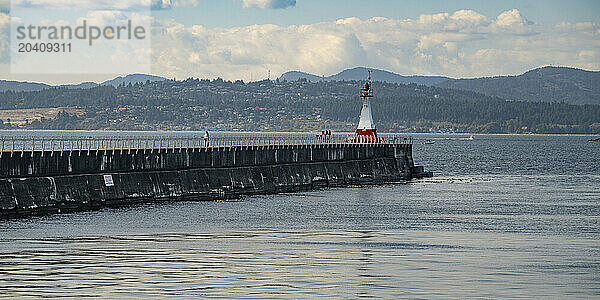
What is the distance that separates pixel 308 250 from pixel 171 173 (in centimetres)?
2419

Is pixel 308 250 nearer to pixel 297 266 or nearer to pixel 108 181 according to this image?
pixel 297 266

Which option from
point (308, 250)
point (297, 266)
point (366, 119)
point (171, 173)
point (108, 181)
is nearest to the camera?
point (297, 266)

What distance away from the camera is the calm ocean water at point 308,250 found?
2927 centimetres

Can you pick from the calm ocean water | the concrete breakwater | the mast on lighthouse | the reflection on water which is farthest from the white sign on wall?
the mast on lighthouse

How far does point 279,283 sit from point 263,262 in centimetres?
443

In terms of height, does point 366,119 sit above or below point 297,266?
above

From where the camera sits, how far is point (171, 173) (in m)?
60.9

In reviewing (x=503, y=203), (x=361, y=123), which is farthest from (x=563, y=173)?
(x=503, y=203)

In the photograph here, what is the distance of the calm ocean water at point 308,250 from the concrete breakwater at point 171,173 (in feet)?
5.70

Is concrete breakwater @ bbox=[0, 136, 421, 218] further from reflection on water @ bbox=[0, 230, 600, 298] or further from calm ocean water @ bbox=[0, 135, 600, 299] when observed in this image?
reflection on water @ bbox=[0, 230, 600, 298]

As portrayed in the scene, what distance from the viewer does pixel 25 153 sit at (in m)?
49.6

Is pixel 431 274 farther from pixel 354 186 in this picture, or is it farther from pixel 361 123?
pixel 361 123

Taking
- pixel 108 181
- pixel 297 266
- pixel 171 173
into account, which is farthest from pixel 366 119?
pixel 297 266

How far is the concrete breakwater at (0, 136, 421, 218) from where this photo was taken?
4938cm
